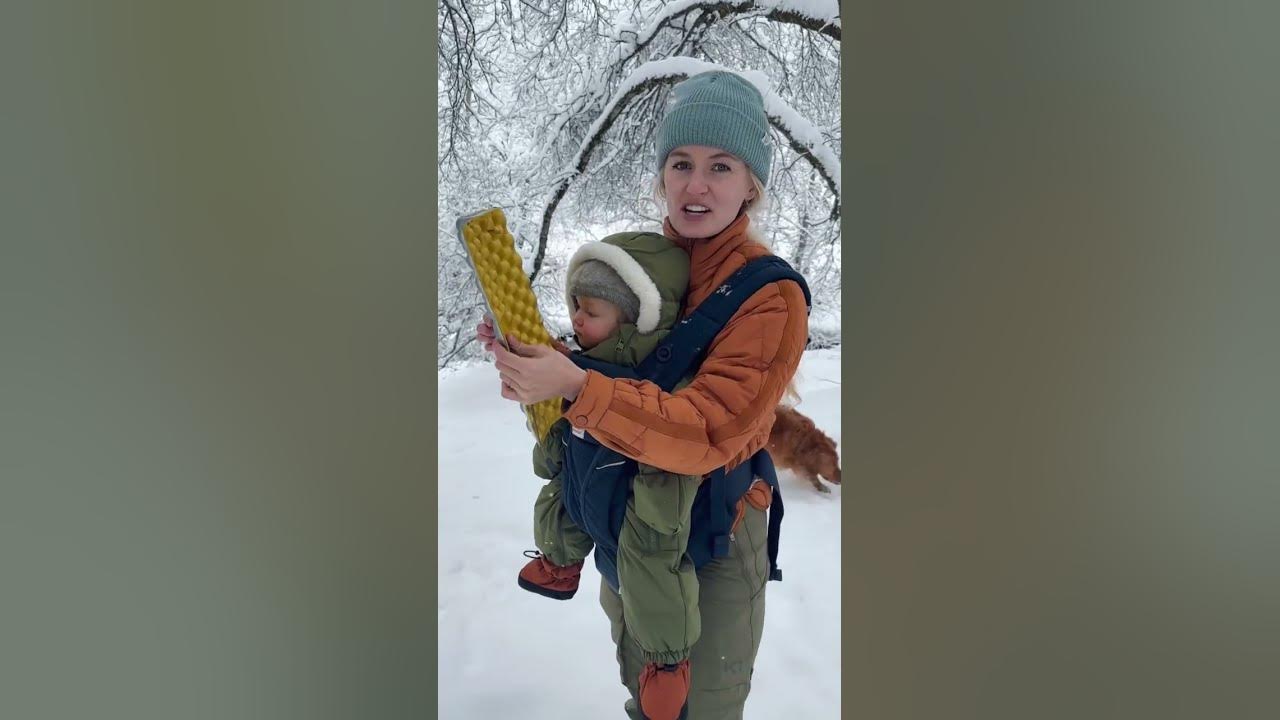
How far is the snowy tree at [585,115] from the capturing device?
2.70 meters

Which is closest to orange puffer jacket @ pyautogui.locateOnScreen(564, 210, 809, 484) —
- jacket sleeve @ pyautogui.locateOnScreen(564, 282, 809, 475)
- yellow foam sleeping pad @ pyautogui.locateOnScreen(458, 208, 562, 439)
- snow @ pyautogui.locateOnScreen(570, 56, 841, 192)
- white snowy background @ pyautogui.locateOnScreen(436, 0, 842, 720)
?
jacket sleeve @ pyautogui.locateOnScreen(564, 282, 809, 475)

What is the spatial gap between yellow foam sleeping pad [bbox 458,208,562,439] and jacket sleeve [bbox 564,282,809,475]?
12cm

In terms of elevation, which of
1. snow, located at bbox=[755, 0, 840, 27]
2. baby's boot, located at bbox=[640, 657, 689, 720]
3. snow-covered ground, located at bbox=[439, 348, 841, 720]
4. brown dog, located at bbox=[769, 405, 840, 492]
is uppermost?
snow, located at bbox=[755, 0, 840, 27]

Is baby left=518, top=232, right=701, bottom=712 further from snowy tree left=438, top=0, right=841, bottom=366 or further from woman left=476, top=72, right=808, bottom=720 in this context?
snowy tree left=438, top=0, right=841, bottom=366

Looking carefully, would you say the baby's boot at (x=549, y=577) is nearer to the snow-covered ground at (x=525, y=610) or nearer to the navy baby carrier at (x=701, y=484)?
the navy baby carrier at (x=701, y=484)

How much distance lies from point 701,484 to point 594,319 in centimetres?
23

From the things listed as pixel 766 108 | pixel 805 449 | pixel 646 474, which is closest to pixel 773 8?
pixel 766 108

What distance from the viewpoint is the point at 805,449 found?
10.4 feet

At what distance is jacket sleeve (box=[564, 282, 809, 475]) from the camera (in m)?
0.81

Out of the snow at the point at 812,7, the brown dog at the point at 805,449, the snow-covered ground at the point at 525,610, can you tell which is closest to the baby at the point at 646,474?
the snow-covered ground at the point at 525,610
